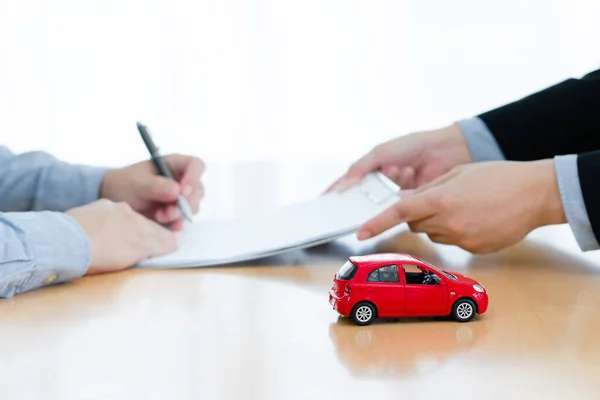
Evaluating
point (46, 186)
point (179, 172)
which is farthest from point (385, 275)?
point (46, 186)

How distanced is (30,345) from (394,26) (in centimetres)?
258

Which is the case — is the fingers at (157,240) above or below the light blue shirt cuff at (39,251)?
below

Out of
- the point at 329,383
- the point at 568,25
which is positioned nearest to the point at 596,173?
the point at 329,383

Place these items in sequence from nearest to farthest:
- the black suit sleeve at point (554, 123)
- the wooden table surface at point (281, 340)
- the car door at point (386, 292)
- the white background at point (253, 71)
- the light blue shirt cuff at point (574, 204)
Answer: the wooden table surface at point (281, 340), the car door at point (386, 292), the light blue shirt cuff at point (574, 204), the black suit sleeve at point (554, 123), the white background at point (253, 71)

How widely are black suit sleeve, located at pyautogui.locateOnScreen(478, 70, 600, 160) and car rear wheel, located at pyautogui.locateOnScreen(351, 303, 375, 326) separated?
2.30 feet

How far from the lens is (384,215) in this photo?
1085 mm

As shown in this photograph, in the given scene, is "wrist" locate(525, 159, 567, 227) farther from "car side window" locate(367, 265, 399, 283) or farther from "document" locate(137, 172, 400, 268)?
"car side window" locate(367, 265, 399, 283)

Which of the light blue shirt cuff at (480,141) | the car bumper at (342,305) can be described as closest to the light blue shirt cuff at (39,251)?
the car bumper at (342,305)

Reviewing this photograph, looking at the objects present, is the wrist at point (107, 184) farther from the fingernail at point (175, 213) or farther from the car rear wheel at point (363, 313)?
the car rear wheel at point (363, 313)

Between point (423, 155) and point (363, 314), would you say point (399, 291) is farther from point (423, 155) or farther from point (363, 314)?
point (423, 155)

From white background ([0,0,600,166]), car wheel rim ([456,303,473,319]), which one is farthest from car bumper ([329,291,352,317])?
white background ([0,0,600,166])

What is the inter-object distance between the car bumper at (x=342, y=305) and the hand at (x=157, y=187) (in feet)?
1.64

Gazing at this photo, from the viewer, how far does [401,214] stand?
1.11 m

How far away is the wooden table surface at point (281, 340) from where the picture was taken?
25.7 inches
